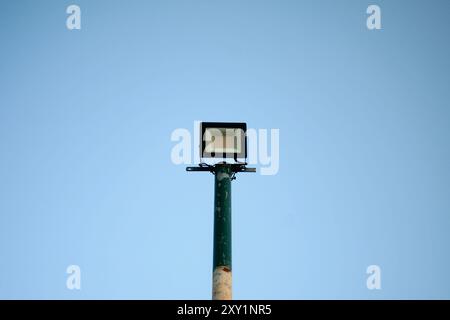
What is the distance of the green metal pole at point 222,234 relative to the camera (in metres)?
9.96

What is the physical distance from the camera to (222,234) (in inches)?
406

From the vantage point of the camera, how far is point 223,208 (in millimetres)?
10492

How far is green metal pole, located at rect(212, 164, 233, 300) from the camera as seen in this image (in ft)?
32.7

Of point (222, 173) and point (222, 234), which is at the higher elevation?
point (222, 173)

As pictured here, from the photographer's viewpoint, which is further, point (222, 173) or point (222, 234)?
point (222, 173)

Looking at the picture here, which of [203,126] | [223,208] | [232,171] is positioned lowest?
[223,208]
